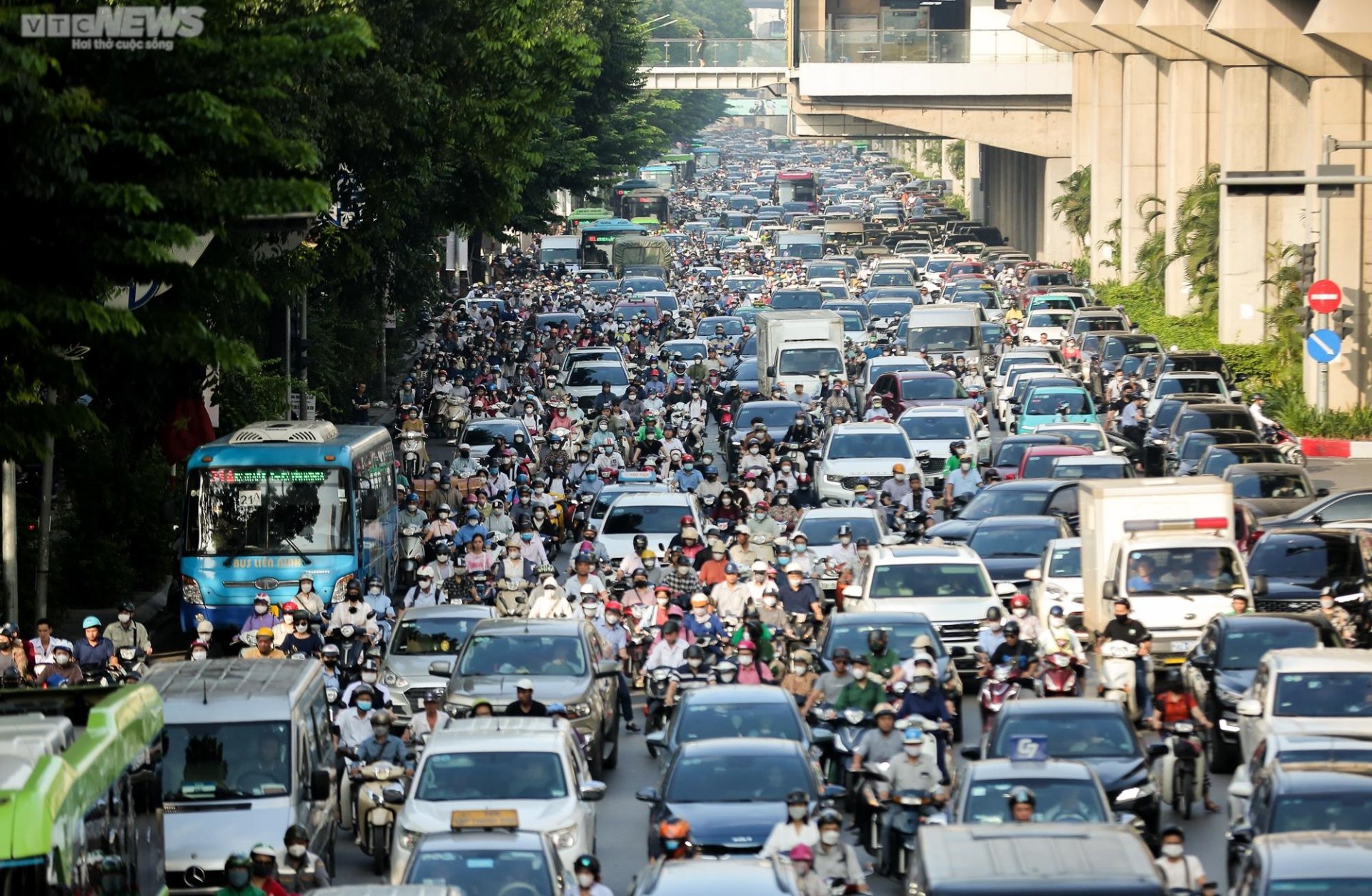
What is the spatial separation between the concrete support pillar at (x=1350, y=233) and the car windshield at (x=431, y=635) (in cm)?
3006

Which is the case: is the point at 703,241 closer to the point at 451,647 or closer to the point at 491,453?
the point at 491,453

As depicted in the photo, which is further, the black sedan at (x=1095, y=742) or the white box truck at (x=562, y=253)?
the white box truck at (x=562, y=253)

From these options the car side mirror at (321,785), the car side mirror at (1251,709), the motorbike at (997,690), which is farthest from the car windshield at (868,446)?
the car side mirror at (321,785)

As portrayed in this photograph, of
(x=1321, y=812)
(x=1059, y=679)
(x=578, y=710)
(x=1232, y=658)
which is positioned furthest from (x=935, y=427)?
(x=1321, y=812)

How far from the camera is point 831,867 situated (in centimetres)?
1727

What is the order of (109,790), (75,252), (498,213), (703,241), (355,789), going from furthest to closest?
(703,241)
(498,213)
(355,789)
(75,252)
(109,790)

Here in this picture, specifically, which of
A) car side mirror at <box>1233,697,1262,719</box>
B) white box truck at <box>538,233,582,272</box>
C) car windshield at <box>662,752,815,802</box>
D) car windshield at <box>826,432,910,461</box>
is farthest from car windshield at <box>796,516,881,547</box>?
white box truck at <box>538,233,582,272</box>

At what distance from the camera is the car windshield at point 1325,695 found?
67.8 feet

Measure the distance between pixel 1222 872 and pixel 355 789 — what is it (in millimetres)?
7058

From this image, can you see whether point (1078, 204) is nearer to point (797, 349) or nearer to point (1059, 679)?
point (797, 349)

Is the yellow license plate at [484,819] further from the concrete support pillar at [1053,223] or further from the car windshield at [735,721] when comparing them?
the concrete support pillar at [1053,223]

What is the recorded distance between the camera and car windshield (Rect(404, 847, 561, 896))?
16.3 meters

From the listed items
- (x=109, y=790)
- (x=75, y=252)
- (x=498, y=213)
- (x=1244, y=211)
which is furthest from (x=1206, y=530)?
(x=1244, y=211)

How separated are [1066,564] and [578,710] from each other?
8.43 metres
